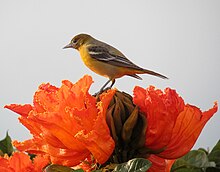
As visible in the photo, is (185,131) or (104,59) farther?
(104,59)

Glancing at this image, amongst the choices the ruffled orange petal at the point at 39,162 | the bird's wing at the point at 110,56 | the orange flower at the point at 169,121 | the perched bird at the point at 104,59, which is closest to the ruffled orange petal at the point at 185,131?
the orange flower at the point at 169,121

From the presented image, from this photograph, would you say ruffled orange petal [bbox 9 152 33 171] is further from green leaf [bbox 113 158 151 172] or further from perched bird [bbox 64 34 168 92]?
perched bird [bbox 64 34 168 92]

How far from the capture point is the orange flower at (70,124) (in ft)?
2.79

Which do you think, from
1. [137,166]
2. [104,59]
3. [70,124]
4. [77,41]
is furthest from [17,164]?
[77,41]

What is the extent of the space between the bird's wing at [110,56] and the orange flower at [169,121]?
2.65 meters

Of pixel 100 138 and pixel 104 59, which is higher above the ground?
pixel 104 59

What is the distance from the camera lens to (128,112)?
0.89 metres

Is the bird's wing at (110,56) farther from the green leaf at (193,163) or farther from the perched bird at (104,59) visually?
the green leaf at (193,163)

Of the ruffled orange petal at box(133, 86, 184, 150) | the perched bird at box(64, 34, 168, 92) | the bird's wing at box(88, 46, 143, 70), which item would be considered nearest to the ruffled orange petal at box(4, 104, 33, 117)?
the ruffled orange petal at box(133, 86, 184, 150)

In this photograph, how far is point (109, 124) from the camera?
885mm

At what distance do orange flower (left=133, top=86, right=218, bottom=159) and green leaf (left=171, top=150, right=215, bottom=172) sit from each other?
18mm

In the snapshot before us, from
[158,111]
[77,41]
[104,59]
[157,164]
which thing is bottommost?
[157,164]

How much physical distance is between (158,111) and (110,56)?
3.05 m

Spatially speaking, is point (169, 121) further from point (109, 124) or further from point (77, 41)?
point (77, 41)
